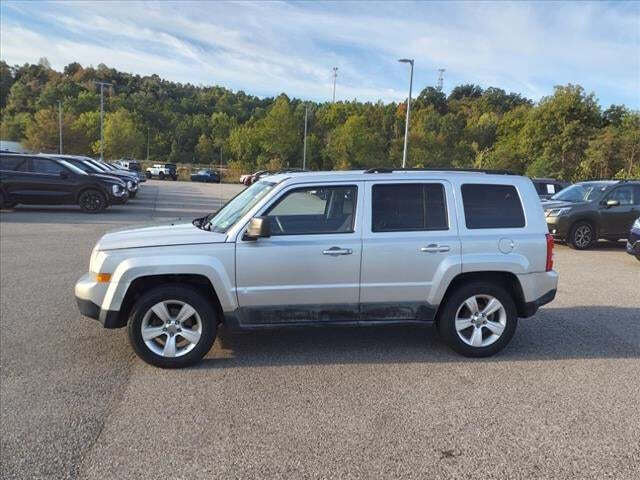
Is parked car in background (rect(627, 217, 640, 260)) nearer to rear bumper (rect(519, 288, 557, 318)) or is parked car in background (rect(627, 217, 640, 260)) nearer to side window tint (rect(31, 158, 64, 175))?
rear bumper (rect(519, 288, 557, 318))

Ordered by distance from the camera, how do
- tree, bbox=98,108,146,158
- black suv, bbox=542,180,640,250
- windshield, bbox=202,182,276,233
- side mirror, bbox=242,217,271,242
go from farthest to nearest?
tree, bbox=98,108,146,158, black suv, bbox=542,180,640,250, windshield, bbox=202,182,276,233, side mirror, bbox=242,217,271,242

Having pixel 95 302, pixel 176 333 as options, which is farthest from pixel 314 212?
pixel 95 302

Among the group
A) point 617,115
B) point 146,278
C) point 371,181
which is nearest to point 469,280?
point 371,181

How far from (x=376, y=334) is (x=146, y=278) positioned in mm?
2394

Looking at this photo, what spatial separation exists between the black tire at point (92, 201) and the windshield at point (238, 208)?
12504mm

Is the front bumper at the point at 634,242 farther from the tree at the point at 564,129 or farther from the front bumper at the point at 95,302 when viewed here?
the tree at the point at 564,129

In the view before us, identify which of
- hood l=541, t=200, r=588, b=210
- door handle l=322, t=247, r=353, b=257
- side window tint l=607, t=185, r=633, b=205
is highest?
side window tint l=607, t=185, r=633, b=205

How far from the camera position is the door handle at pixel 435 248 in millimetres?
4688

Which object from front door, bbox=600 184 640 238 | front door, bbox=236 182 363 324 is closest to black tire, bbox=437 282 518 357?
front door, bbox=236 182 363 324

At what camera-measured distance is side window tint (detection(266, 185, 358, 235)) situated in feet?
15.3

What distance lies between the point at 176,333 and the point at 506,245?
3045mm

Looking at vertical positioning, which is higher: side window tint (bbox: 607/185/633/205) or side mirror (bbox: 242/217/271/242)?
side window tint (bbox: 607/185/633/205)

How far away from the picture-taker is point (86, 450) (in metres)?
3.25

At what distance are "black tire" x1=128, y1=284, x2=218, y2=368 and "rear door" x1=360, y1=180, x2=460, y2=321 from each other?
1357 millimetres
